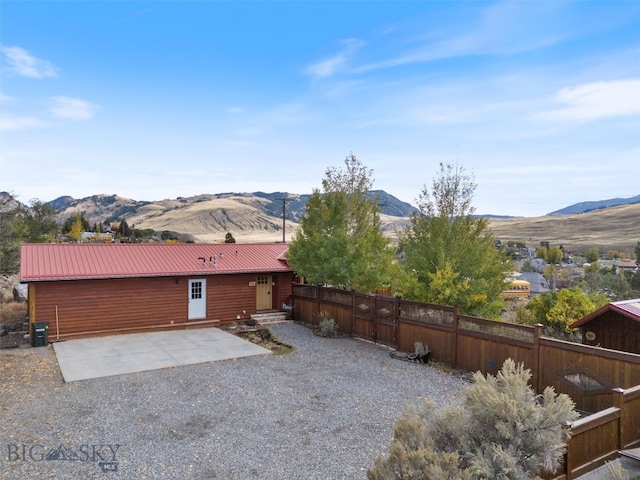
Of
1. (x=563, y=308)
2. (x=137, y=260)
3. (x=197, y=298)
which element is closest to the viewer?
(x=563, y=308)

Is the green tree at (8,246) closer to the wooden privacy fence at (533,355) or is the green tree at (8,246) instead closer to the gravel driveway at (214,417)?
the gravel driveway at (214,417)

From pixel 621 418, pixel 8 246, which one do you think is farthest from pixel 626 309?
pixel 8 246

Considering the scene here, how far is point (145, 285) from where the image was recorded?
1678 cm

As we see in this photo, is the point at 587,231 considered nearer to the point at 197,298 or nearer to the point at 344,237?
the point at 344,237

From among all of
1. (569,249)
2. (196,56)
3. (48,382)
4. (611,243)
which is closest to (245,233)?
(569,249)

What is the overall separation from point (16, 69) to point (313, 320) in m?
15.4

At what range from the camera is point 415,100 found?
2012 centimetres

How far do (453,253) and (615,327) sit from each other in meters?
4.81

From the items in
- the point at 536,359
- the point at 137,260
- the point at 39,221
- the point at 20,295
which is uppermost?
the point at 39,221

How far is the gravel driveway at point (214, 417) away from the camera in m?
6.51

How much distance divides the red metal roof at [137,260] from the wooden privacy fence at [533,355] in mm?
4714

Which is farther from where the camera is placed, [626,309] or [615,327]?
[615,327]

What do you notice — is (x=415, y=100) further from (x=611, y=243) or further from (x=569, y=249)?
(x=611, y=243)

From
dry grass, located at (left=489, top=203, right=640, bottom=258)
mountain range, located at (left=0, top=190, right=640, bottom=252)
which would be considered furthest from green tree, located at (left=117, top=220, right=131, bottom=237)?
dry grass, located at (left=489, top=203, right=640, bottom=258)
